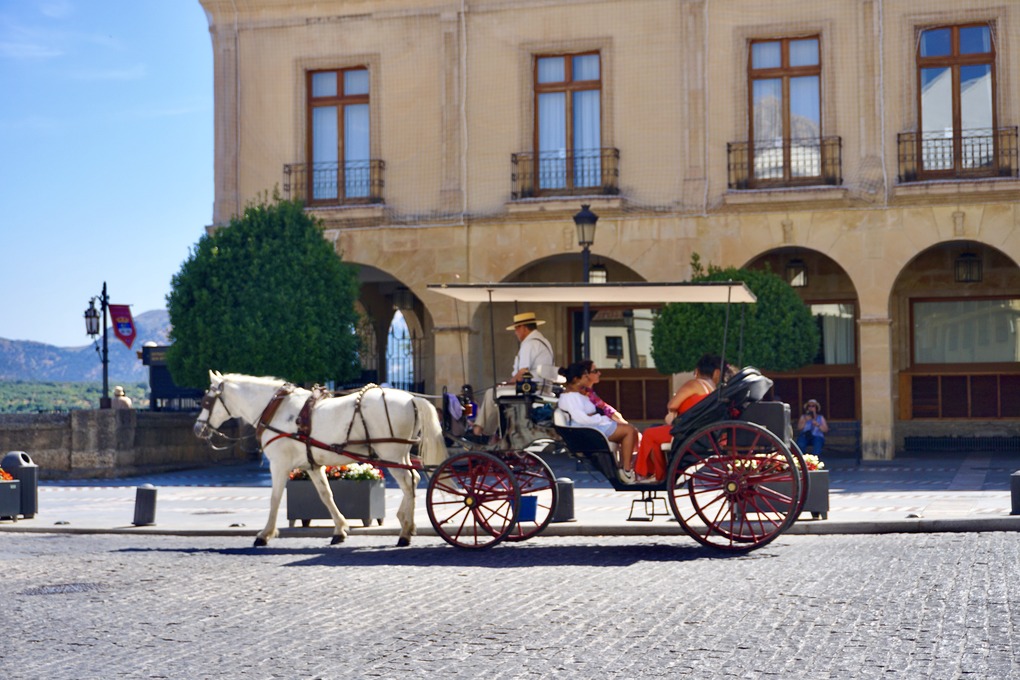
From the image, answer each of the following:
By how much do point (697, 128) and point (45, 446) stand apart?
13.6 m

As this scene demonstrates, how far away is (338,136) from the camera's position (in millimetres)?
31047

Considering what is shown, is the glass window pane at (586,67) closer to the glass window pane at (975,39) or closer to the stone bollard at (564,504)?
the glass window pane at (975,39)

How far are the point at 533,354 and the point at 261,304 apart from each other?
1435cm

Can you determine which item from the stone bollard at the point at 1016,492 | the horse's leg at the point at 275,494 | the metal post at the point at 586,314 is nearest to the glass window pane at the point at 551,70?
the metal post at the point at 586,314

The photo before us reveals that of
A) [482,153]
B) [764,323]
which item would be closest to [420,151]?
[482,153]

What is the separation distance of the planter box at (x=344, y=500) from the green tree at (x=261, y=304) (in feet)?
37.3

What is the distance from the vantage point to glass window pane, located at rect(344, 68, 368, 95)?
102ft

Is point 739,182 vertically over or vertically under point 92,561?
over

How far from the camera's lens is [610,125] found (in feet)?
96.5

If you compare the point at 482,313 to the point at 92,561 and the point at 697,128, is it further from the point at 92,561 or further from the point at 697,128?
the point at 92,561

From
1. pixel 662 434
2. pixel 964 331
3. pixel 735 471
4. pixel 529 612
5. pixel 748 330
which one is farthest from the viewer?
pixel 964 331

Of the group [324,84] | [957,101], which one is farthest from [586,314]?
[324,84]

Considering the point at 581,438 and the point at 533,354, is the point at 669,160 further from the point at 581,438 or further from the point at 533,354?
the point at 581,438

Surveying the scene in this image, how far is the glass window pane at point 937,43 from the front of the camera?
28.0 meters
